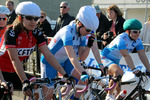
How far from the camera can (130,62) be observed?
4379 mm

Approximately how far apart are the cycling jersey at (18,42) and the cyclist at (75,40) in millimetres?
407

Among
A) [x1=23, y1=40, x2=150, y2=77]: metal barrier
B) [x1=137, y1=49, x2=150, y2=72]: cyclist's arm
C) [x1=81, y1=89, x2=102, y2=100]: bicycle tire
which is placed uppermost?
[x1=137, y1=49, x2=150, y2=72]: cyclist's arm

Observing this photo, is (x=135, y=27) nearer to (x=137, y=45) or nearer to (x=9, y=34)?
(x=137, y=45)

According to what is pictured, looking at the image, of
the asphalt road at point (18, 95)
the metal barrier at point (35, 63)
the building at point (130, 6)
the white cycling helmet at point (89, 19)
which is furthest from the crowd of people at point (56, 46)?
the building at point (130, 6)

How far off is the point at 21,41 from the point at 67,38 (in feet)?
2.23

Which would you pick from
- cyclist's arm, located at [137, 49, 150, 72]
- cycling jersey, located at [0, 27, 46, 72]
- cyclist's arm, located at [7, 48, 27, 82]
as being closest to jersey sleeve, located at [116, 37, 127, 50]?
cyclist's arm, located at [137, 49, 150, 72]

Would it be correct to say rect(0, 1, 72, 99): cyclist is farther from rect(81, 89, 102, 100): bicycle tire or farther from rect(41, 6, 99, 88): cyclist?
rect(81, 89, 102, 100): bicycle tire

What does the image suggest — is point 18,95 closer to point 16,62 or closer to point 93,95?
point 93,95

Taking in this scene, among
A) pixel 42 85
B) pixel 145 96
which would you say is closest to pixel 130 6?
pixel 145 96

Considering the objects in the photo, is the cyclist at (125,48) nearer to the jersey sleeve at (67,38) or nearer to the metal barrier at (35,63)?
the jersey sleeve at (67,38)

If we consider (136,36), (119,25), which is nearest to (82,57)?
(136,36)

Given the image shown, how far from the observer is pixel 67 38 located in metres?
3.59

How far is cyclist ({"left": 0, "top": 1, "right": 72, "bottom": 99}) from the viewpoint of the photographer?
3039 millimetres

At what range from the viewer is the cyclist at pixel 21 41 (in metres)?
3.04
